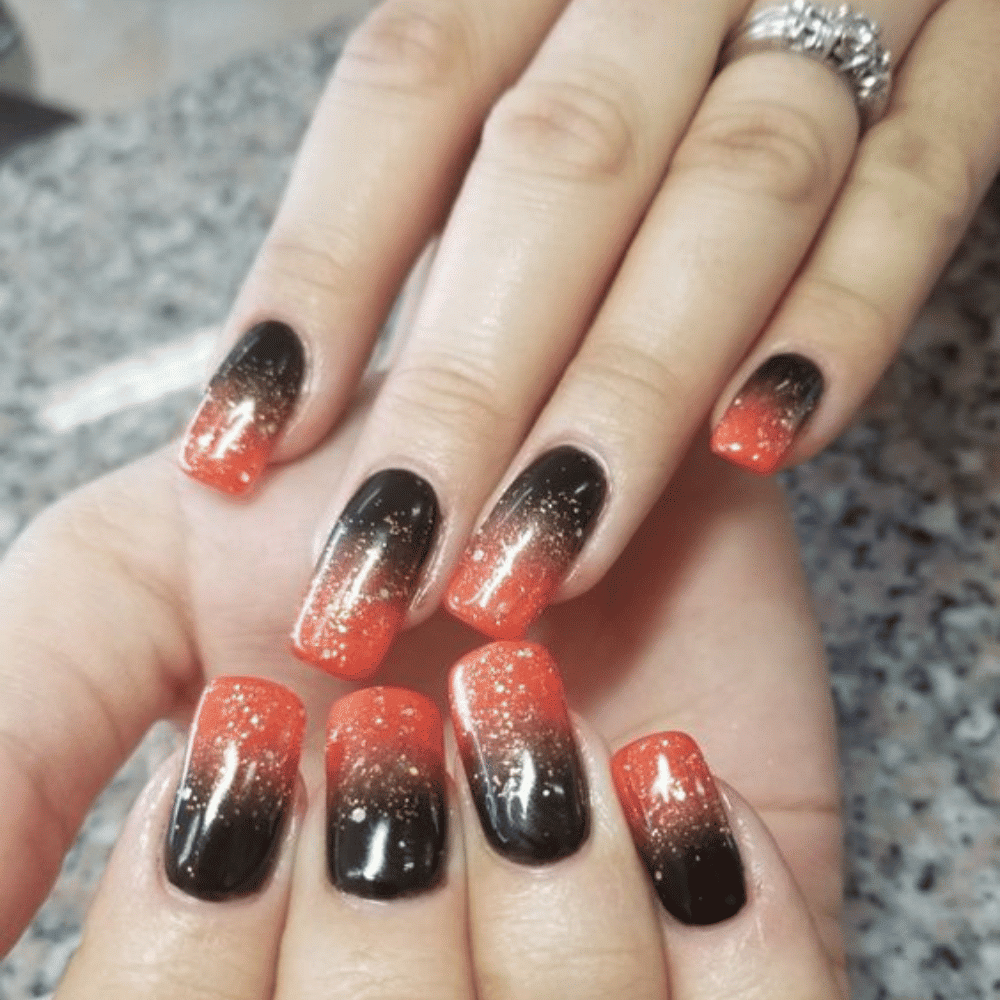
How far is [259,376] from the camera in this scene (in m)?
0.74

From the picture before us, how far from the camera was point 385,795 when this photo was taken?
619mm

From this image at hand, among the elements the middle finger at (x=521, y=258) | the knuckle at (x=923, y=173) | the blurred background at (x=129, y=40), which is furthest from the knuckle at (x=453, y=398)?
the blurred background at (x=129, y=40)

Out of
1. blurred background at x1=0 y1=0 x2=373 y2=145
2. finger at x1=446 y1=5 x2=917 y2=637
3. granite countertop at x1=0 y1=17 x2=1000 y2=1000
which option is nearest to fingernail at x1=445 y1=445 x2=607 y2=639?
finger at x1=446 y1=5 x2=917 y2=637

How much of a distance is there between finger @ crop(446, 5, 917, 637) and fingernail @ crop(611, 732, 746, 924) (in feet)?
0.31

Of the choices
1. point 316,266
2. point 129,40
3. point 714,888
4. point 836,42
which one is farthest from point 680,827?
point 129,40

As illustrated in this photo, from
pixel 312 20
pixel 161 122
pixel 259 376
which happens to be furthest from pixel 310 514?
pixel 312 20

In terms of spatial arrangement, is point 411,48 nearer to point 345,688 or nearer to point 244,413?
point 244,413

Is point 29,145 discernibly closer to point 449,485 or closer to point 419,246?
point 419,246

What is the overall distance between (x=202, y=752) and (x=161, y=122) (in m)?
0.86

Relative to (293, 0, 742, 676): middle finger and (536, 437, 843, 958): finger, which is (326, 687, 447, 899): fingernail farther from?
(536, 437, 843, 958): finger

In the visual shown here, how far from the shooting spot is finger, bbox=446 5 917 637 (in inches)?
26.7

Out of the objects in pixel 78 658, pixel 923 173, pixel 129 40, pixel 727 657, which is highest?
pixel 923 173

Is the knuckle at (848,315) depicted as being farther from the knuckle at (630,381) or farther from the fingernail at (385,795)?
the fingernail at (385,795)

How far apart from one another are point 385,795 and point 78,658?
0.62 ft
